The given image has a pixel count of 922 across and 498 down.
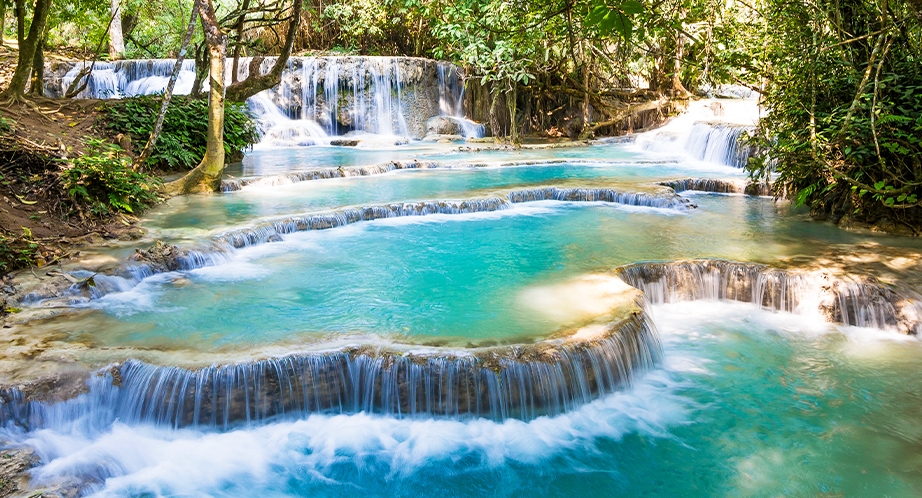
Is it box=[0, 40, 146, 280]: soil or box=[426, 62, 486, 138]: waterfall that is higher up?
box=[426, 62, 486, 138]: waterfall

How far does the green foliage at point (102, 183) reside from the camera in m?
7.55

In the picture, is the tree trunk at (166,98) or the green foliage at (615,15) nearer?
the green foliage at (615,15)

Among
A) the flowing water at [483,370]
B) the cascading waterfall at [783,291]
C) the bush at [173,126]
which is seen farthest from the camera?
the bush at [173,126]

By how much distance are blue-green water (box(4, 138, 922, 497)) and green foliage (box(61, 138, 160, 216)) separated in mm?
505

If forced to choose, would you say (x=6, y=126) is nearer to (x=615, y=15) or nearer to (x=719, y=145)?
(x=615, y=15)

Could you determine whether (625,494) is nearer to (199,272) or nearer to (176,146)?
(199,272)

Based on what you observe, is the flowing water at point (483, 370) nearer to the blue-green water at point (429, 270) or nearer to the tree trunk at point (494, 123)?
the blue-green water at point (429, 270)

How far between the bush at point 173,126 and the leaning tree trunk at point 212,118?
976 millimetres

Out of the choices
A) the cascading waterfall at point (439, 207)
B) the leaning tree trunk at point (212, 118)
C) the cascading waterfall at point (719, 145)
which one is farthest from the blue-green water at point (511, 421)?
the cascading waterfall at point (719, 145)

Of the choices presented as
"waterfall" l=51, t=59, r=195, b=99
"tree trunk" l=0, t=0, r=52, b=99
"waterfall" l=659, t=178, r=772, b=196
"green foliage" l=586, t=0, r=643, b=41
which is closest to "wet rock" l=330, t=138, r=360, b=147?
"waterfall" l=51, t=59, r=195, b=99

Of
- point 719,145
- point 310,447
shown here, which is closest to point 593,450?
point 310,447

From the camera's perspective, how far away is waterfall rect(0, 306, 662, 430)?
432 cm

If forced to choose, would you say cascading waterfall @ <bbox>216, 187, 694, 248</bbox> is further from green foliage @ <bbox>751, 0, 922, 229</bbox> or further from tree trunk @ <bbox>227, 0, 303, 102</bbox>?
tree trunk @ <bbox>227, 0, 303, 102</bbox>

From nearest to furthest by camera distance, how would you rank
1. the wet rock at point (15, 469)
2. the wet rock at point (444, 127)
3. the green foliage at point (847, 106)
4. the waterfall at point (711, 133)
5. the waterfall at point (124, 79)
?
the wet rock at point (15, 469) → the green foliage at point (847, 106) → the waterfall at point (711, 133) → the waterfall at point (124, 79) → the wet rock at point (444, 127)
